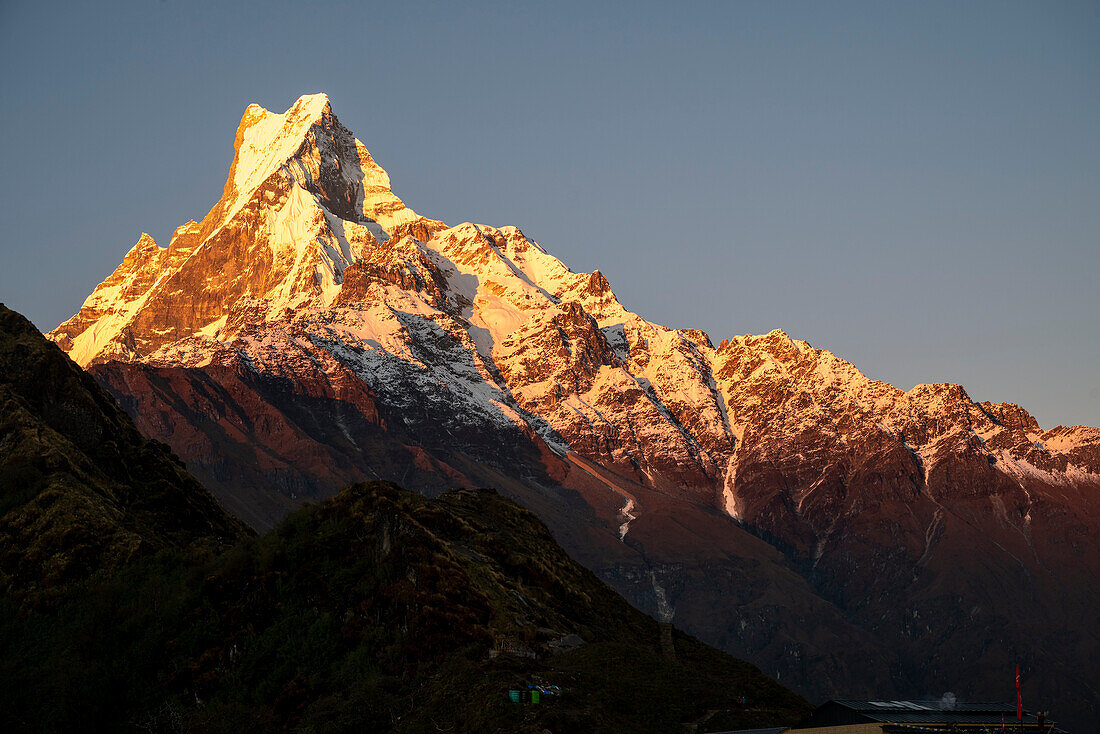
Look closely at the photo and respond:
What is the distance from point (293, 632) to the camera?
110562mm

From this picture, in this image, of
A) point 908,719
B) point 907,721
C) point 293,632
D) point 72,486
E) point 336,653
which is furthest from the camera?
point 72,486

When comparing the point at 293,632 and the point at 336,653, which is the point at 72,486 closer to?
the point at 293,632

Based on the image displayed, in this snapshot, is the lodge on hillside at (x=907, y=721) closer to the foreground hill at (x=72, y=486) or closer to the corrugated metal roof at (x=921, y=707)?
the corrugated metal roof at (x=921, y=707)

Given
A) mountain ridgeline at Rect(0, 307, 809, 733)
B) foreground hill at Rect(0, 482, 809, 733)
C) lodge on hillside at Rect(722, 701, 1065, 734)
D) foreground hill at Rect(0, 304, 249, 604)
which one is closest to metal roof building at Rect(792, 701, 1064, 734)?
lodge on hillside at Rect(722, 701, 1065, 734)

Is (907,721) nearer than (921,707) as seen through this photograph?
Yes

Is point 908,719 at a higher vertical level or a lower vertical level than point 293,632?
higher

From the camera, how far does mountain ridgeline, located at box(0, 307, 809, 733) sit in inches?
3954

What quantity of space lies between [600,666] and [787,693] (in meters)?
27.9

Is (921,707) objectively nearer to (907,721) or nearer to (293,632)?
(907,721)

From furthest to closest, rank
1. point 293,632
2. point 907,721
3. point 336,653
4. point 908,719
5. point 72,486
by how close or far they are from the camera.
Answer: point 72,486
point 293,632
point 336,653
point 908,719
point 907,721

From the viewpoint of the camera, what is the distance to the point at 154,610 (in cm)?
11394

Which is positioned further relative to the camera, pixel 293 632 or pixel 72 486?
pixel 72 486

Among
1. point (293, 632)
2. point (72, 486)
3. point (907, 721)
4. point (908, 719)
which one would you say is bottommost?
point (293, 632)

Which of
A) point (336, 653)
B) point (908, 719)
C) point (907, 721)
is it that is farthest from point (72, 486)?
point (907, 721)
